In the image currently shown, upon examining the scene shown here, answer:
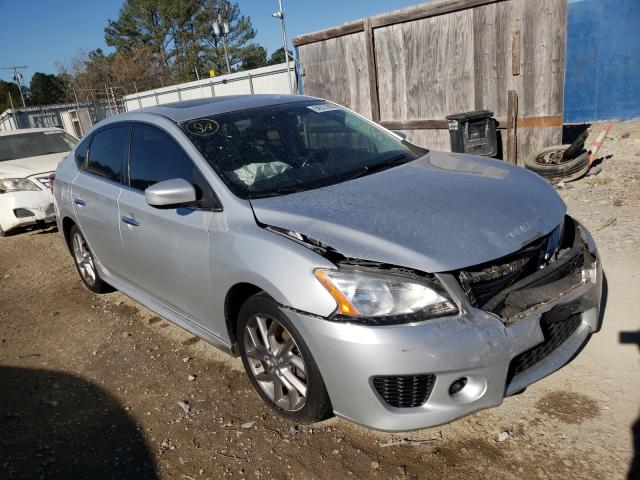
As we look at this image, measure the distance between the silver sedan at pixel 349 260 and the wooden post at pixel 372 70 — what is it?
505cm

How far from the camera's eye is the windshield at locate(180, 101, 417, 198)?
311 cm

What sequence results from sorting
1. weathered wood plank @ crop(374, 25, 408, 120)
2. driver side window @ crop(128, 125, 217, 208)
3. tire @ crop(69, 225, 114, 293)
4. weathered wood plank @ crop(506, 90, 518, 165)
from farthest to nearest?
weathered wood plank @ crop(374, 25, 408, 120), weathered wood plank @ crop(506, 90, 518, 165), tire @ crop(69, 225, 114, 293), driver side window @ crop(128, 125, 217, 208)

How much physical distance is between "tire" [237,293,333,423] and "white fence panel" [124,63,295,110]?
44.5 feet

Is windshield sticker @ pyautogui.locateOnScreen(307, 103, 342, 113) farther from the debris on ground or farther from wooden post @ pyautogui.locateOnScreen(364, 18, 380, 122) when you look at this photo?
wooden post @ pyautogui.locateOnScreen(364, 18, 380, 122)

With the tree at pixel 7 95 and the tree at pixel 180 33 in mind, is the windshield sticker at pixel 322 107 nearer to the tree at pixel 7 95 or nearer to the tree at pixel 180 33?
the tree at pixel 180 33

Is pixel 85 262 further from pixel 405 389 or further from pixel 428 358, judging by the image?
pixel 428 358

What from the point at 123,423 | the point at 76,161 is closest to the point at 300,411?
the point at 123,423

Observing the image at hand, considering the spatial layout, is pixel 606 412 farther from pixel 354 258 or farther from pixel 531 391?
pixel 354 258

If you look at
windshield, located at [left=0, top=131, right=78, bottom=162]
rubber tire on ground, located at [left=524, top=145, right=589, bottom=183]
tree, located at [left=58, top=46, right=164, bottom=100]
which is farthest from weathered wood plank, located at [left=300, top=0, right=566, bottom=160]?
tree, located at [left=58, top=46, right=164, bottom=100]

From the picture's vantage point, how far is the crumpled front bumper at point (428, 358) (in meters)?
2.21

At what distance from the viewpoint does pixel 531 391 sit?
9.37 ft

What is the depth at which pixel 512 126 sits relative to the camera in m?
7.11

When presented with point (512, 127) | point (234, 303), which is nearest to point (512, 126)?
point (512, 127)

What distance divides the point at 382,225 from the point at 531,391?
129 centimetres
